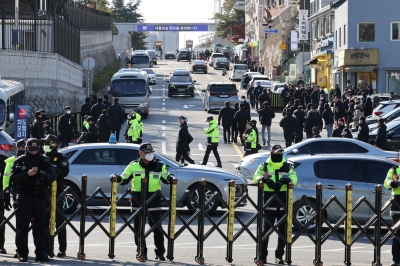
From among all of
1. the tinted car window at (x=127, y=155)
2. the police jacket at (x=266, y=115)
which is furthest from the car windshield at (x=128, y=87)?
the tinted car window at (x=127, y=155)

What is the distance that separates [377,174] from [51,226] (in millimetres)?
6245

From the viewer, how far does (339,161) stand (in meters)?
15.6

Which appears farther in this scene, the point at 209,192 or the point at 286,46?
the point at 286,46

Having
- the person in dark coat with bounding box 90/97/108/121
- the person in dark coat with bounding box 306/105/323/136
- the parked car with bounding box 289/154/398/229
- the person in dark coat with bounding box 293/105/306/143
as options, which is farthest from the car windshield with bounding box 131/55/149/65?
the parked car with bounding box 289/154/398/229

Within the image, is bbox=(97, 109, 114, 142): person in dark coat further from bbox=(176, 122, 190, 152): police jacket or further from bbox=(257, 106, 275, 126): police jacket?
bbox=(257, 106, 275, 126): police jacket

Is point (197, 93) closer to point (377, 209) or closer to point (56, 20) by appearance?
point (56, 20)

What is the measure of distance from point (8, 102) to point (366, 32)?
97.2 ft

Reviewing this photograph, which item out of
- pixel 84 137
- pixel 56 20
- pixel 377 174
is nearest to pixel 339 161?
pixel 377 174

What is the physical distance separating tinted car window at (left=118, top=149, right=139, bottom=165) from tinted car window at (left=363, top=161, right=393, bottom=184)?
14.8ft

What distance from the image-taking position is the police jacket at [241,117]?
30.3 meters

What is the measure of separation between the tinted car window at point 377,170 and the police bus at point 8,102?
581 inches

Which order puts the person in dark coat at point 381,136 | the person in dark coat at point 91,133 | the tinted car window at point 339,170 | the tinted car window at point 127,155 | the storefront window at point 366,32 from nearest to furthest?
the tinted car window at point 339,170, the tinted car window at point 127,155, the person in dark coat at point 381,136, the person in dark coat at point 91,133, the storefront window at point 366,32

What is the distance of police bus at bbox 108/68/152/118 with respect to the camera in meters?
41.1

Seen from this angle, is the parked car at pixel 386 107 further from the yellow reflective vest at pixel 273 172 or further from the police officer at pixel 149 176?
the police officer at pixel 149 176
